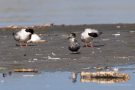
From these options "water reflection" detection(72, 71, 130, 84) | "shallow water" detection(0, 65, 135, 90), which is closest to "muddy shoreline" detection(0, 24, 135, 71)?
"shallow water" detection(0, 65, 135, 90)

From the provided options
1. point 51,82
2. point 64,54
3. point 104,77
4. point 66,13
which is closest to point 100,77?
point 104,77

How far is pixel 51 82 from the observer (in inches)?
831

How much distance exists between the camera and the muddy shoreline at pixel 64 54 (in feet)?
83.0

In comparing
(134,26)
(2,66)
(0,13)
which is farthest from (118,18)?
(2,66)

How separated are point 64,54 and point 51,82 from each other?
740 centimetres

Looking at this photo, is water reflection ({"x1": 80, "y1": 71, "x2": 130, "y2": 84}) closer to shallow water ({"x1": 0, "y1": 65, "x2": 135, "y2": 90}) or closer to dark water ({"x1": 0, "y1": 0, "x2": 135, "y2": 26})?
shallow water ({"x1": 0, "y1": 65, "x2": 135, "y2": 90})

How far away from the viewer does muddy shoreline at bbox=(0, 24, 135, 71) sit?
83.0 ft

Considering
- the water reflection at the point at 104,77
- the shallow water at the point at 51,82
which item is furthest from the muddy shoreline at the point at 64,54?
the water reflection at the point at 104,77

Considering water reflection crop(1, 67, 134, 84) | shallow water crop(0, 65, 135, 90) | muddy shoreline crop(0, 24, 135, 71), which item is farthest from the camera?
muddy shoreline crop(0, 24, 135, 71)

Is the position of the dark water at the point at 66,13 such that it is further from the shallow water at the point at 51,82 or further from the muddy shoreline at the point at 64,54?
the shallow water at the point at 51,82

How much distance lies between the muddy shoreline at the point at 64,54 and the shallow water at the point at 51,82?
162 centimetres

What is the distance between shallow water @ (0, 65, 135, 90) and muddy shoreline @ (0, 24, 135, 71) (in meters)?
1.62

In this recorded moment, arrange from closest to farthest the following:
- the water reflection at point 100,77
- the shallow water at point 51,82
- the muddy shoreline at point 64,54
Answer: the shallow water at point 51,82, the water reflection at point 100,77, the muddy shoreline at point 64,54

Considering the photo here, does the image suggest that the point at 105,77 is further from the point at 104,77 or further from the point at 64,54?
the point at 64,54
